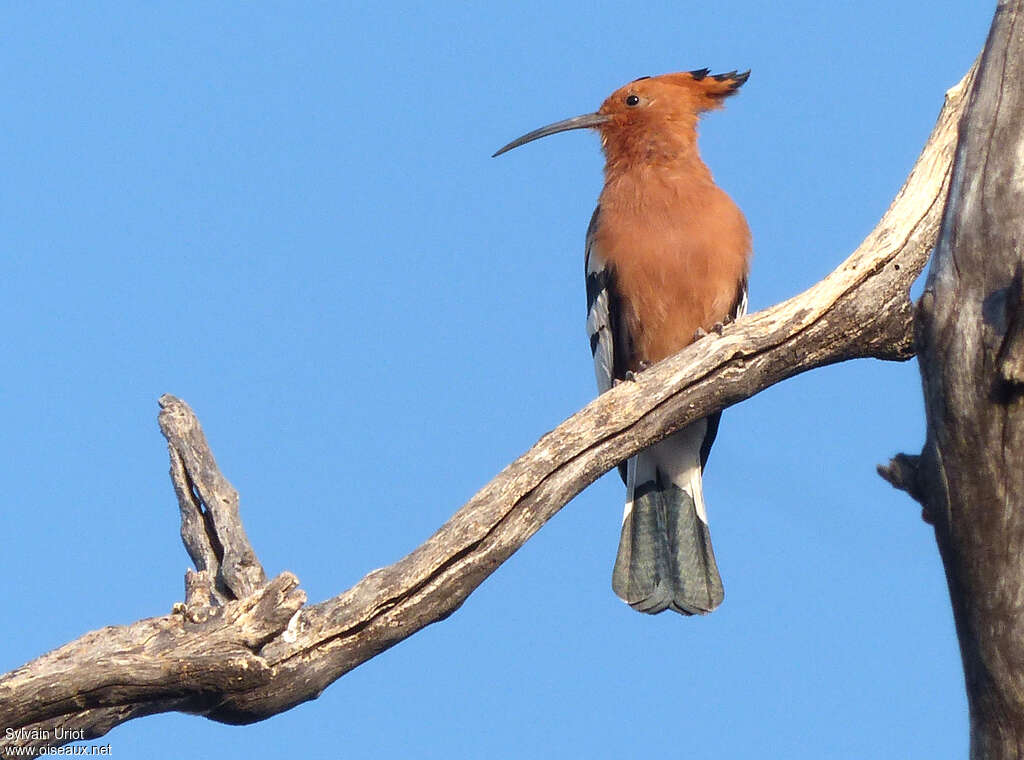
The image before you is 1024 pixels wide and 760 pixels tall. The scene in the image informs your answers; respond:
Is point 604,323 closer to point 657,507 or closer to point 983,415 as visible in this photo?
point 657,507

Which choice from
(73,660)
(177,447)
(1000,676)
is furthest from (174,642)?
(1000,676)

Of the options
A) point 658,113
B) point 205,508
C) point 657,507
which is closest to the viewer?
point 205,508

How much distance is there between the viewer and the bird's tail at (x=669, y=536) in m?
6.21

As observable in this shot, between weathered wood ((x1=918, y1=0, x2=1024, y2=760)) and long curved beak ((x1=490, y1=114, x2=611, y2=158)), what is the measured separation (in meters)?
3.41

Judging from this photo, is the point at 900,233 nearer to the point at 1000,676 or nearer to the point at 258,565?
the point at 1000,676

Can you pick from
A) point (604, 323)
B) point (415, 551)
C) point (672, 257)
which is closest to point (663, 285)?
point (672, 257)

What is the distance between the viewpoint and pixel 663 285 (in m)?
6.52

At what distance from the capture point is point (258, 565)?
4.66m

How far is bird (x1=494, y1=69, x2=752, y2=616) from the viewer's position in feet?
21.0

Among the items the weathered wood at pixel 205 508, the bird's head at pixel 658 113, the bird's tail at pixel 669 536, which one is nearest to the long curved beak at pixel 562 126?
the bird's head at pixel 658 113

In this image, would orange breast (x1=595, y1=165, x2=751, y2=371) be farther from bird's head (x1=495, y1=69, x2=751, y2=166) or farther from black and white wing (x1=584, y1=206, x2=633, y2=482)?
bird's head (x1=495, y1=69, x2=751, y2=166)

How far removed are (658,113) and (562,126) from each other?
68 cm

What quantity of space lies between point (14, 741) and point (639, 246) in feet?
12.6

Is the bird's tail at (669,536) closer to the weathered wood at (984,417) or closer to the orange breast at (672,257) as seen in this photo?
the orange breast at (672,257)
